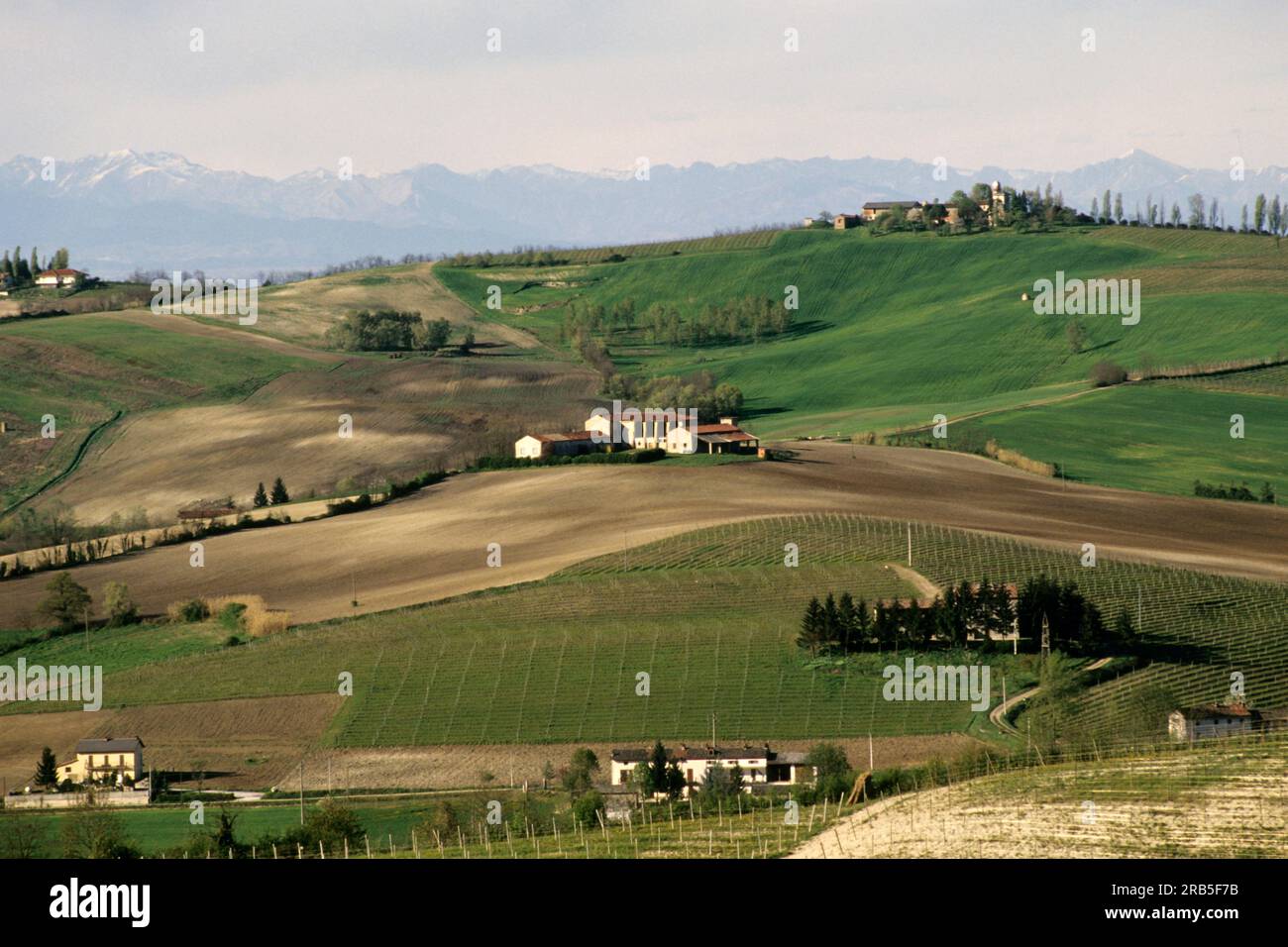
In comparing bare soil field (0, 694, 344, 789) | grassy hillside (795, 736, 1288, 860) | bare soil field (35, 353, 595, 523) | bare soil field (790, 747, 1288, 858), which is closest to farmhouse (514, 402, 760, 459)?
bare soil field (35, 353, 595, 523)

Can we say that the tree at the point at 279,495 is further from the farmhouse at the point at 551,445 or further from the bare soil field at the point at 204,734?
the bare soil field at the point at 204,734

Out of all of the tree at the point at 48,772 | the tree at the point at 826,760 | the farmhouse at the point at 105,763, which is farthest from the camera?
the tree at the point at 48,772

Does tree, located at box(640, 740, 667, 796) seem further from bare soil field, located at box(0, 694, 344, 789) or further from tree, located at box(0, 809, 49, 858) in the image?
tree, located at box(0, 809, 49, 858)

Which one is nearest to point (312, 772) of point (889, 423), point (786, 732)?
point (786, 732)

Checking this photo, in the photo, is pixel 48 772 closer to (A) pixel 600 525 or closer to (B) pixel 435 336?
(A) pixel 600 525

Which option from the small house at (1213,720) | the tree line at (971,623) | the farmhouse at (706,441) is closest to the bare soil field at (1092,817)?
the small house at (1213,720)
